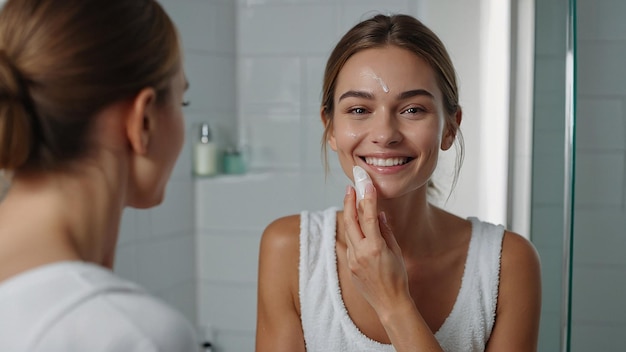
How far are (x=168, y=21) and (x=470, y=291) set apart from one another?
0.71 meters

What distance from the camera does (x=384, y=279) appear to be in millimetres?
1065

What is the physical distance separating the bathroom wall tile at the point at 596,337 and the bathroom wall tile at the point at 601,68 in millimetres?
331

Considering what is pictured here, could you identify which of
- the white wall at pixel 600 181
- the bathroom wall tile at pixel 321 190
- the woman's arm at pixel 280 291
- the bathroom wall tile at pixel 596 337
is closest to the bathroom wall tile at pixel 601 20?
the white wall at pixel 600 181

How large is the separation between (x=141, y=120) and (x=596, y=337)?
0.73 metres

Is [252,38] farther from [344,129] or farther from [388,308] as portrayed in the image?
[388,308]

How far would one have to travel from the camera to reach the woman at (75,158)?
0.61m

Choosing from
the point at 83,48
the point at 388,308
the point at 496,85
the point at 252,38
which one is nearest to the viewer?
the point at 83,48

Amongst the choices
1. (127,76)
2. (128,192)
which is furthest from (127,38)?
(128,192)

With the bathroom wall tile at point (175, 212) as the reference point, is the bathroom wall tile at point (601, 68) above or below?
above

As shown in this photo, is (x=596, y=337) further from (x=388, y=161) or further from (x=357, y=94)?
(x=357, y=94)

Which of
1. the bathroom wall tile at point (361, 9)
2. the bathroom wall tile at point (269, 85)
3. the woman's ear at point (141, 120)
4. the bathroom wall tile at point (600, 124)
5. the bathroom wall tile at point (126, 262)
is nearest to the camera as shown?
the woman's ear at point (141, 120)

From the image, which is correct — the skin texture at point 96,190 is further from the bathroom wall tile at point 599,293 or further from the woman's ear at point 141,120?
the bathroom wall tile at point 599,293

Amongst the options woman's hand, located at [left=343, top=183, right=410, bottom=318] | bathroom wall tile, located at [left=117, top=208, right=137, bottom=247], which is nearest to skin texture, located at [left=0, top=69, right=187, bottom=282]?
woman's hand, located at [left=343, top=183, right=410, bottom=318]

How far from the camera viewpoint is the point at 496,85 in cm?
160
